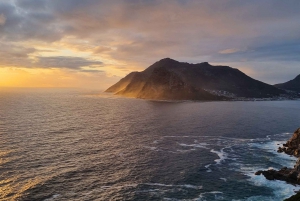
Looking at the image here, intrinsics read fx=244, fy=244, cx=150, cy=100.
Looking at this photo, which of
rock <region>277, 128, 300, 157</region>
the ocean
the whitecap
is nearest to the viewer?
the ocean

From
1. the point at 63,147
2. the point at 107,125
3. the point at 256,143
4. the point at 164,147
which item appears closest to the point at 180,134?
the point at 164,147

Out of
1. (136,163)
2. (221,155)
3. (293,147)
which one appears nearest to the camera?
(136,163)

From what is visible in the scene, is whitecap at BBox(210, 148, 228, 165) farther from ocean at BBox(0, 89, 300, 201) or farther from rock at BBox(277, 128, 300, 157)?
rock at BBox(277, 128, 300, 157)

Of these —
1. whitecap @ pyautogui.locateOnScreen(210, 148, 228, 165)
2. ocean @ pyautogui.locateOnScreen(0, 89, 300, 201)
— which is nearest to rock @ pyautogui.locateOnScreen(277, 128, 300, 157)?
ocean @ pyautogui.locateOnScreen(0, 89, 300, 201)

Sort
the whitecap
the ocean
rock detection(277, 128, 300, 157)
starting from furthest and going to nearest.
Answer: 1. rock detection(277, 128, 300, 157)
2. the whitecap
3. the ocean

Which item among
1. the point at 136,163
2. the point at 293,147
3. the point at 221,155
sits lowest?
the point at 136,163

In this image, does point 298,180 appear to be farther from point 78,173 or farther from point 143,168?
point 78,173

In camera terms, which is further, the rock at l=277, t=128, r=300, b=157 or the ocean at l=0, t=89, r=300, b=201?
the rock at l=277, t=128, r=300, b=157

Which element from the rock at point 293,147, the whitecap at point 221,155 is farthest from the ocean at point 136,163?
the rock at point 293,147

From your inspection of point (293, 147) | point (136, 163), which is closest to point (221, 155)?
point (293, 147)

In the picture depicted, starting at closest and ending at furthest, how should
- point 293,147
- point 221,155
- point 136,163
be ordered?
point 136,163 → point 221,155 → point 293,147

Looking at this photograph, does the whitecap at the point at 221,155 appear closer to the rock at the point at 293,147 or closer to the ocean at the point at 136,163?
the ocean at the point at 136,163

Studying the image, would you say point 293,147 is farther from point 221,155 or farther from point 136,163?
point 136,163

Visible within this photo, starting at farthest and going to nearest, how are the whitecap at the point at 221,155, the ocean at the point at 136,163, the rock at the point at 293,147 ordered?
the rock at the point at 293,147
the whitecap at the point at 221,155
the ocean at the point at 136,163
